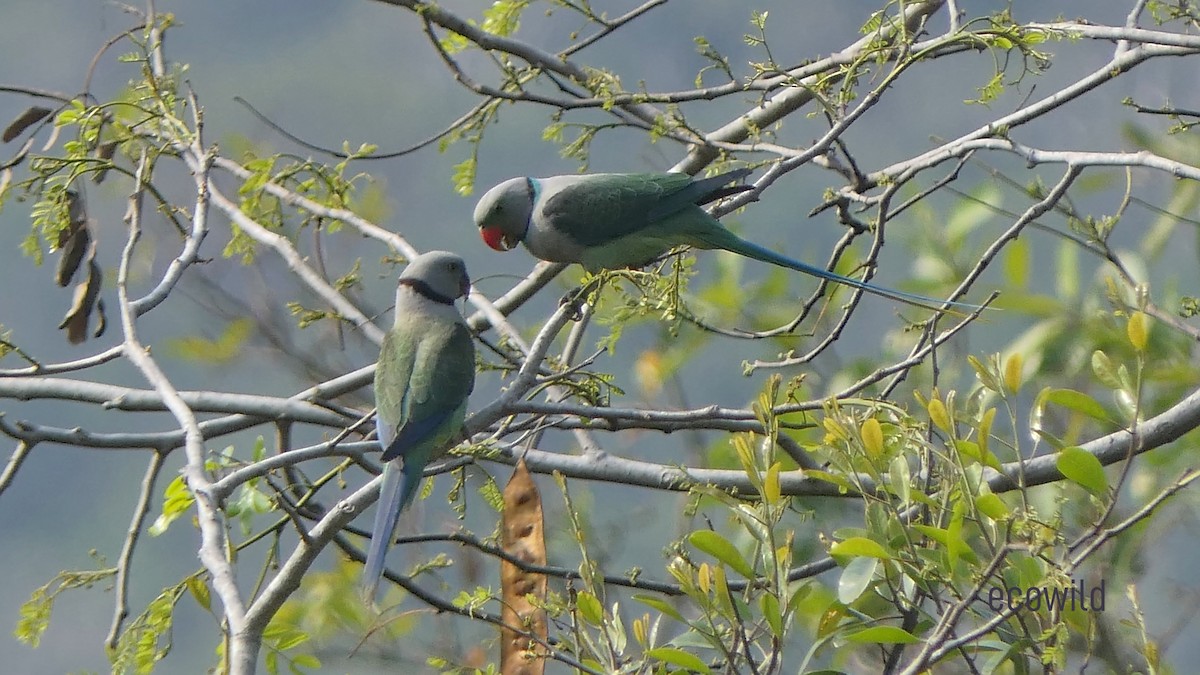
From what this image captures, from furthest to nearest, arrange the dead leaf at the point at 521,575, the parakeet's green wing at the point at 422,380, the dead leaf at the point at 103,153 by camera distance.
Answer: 1. the dead leaf at the point at 103,153
2. the parakeet's green wing at the point at 422,380
3. the dead leaf at the point at 521,575

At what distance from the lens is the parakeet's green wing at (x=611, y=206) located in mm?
3096

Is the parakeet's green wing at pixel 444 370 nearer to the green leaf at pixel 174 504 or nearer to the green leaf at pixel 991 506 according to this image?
the green leaf at pixel 174 504

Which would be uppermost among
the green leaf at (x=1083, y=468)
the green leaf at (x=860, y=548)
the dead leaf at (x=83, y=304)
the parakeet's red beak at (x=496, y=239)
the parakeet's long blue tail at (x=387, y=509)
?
the dead leaf at (x=83, y=304)

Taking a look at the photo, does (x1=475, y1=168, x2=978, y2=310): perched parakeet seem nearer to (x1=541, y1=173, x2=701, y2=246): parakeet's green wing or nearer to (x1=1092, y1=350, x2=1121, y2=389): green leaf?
(x1=541, y1=173, x2=701, y2=246): parakeet's green wing

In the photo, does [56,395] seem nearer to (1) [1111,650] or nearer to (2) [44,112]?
(2) [44,112]

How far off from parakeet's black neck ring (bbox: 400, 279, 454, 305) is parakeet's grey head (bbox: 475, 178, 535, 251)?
1.16 feet

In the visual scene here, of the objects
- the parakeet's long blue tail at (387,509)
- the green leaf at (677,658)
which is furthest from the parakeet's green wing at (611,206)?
the green leaf at (677,658)

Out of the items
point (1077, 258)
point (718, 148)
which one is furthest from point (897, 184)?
point (1077, 258)

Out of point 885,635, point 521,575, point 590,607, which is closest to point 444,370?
point 521,575

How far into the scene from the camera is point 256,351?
435cm

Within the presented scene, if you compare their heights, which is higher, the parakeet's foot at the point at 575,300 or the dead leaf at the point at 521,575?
the parakeet's foot at the point at 575,300

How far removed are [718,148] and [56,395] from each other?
4.96 ft

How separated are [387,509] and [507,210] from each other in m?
1.01

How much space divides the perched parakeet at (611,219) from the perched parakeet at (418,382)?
26cm
